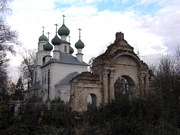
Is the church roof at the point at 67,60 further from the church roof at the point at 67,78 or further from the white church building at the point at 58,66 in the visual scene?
the church roof at the point at 67,78

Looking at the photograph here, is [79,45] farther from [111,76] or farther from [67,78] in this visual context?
[111,76]

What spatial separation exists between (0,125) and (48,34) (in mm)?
41490

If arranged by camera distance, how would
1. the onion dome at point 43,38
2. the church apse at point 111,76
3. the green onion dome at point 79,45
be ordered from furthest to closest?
the onion dome at point 43,38
the green onion dome at point 79,45
the church apse at point 111,76

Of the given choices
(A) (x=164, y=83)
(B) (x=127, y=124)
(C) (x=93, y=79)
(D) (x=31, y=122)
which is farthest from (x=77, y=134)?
(C) (x=93, y=79)

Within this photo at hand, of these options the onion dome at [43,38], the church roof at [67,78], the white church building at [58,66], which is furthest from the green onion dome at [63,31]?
the church roof at [67,78]

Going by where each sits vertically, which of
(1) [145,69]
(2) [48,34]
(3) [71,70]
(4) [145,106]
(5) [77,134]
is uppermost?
(2) [48,34]

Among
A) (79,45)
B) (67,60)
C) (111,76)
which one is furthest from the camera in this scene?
(79,45)

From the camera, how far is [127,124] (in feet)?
36.5

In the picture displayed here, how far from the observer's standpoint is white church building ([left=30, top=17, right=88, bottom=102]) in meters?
42.1

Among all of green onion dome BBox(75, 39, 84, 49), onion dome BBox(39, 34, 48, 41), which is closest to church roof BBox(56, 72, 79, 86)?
green onion dome BBox(75, 39, 84, 49)

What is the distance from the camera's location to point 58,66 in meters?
43.8

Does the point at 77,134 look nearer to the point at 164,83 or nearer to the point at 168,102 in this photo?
the point at 168,102

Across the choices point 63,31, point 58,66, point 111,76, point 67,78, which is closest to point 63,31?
point 63,31

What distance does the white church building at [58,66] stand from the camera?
1658 inches
